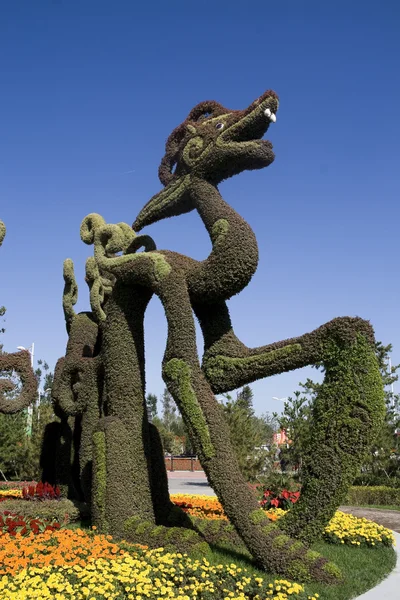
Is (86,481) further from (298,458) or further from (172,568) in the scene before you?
(298,458)

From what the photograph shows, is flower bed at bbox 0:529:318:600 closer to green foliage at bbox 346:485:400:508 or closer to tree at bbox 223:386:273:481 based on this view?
tree at bbox 223:386:273:481

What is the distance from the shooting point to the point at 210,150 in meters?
7.04

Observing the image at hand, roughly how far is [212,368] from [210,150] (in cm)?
277

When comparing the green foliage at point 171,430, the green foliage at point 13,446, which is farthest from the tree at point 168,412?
the green foliage at point 13,446

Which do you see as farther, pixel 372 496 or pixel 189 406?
pixel 372 496

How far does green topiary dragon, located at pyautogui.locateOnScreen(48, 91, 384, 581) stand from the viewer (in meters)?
5.59

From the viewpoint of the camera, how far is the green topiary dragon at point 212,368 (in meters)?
5.59

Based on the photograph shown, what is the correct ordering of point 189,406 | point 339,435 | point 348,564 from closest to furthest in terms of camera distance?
point 339,435 → point 189,406 → point 348,564

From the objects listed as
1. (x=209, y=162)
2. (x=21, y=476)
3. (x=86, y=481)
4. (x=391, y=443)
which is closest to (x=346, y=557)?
(x=86, y=481)

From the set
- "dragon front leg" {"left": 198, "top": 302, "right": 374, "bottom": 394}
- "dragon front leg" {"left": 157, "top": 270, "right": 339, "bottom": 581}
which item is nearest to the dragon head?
"dragon front leg" {"left": 157, "top": 270, "right": 339, "bottom": 581}

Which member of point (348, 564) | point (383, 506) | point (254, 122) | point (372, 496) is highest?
point (254, 122)

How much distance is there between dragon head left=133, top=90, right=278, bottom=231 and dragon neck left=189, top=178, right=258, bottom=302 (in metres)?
0.52

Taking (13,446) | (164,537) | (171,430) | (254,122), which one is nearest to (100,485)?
(164,537)

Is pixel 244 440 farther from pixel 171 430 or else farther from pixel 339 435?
pixel 171 430
